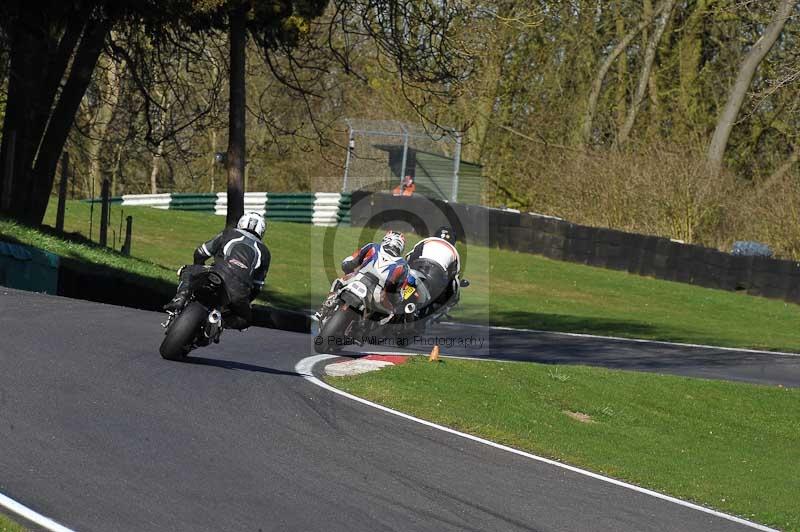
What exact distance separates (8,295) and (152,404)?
196 inches

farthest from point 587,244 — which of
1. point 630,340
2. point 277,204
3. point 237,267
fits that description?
point 237,267

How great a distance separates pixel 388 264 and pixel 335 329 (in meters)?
0.88

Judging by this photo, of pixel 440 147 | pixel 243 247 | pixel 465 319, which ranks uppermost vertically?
pixel 440 147

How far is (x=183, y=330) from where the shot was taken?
10.0 metres

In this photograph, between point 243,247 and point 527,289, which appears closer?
point 243,247

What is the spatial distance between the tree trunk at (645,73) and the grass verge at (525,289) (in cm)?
1105

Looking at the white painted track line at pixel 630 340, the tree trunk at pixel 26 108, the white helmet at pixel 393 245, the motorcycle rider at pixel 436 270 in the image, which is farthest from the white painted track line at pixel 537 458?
the tree trunk at pixel 26 108

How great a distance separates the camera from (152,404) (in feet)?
26.6

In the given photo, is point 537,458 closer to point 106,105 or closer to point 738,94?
point 738,94

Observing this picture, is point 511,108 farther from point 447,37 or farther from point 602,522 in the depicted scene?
point 602,522

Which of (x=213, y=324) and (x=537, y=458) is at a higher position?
(x=213, y=324)

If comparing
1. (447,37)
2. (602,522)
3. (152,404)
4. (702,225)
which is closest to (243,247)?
(152,404)

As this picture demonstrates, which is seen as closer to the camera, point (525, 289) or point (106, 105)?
point (525, 289)

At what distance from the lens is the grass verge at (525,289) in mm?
21797
